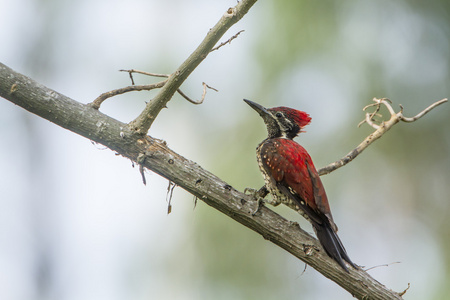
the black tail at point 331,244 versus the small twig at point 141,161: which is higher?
the small twig at point 141,161

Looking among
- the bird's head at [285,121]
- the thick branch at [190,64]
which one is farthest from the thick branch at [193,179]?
the bird's head at [285,121]

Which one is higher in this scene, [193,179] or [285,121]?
[285,121]

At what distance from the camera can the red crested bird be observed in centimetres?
359

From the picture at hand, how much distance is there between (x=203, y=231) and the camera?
770 centimetres

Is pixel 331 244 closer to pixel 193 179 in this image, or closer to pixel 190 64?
pixel 193 179

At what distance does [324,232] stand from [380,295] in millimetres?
545

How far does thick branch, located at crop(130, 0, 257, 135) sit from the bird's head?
5.06ft

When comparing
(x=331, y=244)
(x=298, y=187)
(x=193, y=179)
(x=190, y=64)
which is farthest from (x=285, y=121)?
(x=190, y=64)

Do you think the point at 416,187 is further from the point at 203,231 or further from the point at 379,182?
A: the point at 203,231

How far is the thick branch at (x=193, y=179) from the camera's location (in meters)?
3.30

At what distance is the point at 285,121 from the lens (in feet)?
15.6

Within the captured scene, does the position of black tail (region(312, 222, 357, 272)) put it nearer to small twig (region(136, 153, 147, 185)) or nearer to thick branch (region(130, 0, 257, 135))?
small twig (region(136, 153, 147, 185))

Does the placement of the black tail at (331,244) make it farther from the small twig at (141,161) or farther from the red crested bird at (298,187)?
the small twig at (141,161)

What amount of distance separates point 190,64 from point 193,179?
727mm
